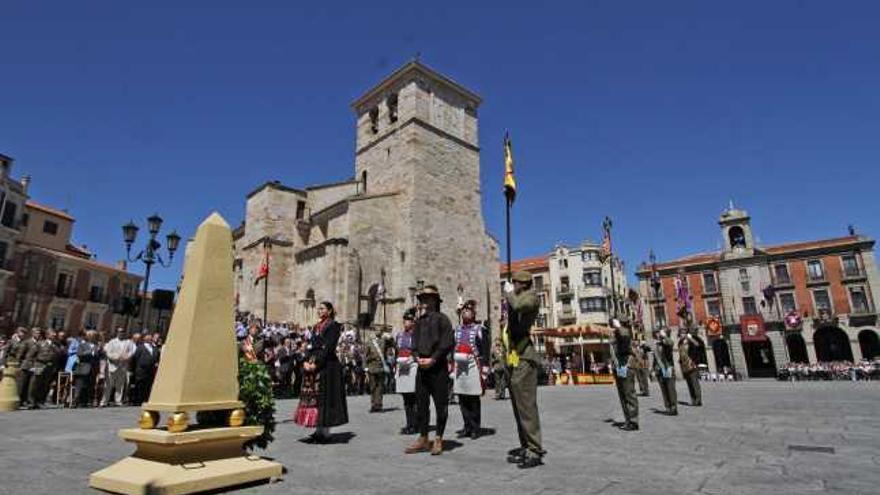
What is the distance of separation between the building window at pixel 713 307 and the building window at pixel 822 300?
682cm

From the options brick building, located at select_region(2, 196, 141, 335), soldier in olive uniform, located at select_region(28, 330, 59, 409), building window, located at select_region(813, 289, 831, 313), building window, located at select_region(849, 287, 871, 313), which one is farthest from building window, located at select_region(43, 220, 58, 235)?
building window, located at select_region(849, 287, 871, 313)

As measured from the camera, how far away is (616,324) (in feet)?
27.2

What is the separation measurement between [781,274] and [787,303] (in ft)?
8.19

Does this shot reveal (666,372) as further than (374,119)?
No

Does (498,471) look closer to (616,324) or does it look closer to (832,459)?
(832,459)

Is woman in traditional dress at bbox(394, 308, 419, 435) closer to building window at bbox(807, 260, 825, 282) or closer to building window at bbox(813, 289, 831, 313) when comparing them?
building window at bbox(813, 289, 831, 313)

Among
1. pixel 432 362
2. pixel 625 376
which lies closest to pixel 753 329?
pixel 625 376

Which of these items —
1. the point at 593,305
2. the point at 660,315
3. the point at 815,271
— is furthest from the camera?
the point at 593,305

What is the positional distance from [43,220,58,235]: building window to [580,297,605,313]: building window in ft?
154

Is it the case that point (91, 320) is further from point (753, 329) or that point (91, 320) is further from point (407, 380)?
point (753, 329)

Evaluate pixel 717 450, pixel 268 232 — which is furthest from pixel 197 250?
pixel 268 232

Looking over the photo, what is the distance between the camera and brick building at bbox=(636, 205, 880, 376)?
36844 millimetres

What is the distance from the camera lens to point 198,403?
3.77m

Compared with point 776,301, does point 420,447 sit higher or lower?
lower
